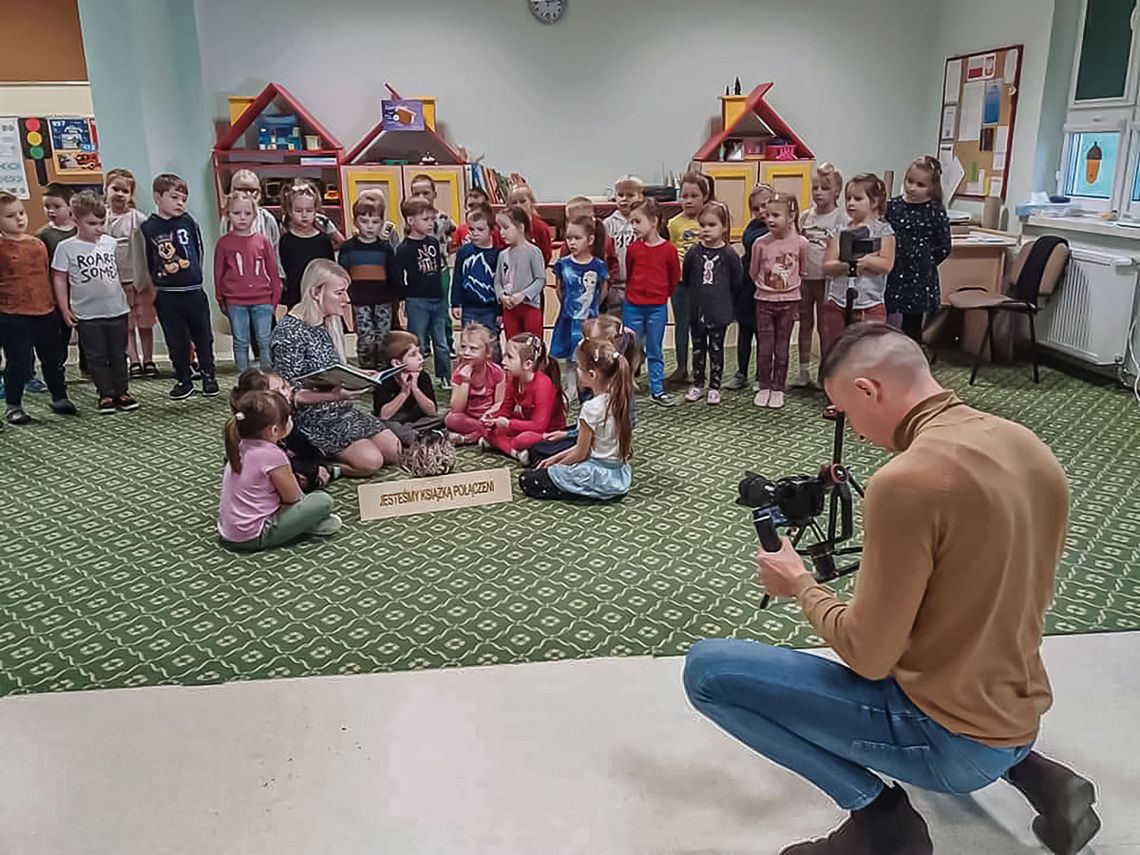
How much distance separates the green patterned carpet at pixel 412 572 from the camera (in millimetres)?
2850

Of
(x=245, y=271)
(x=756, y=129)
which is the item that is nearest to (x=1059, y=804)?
(x=245, y=271)

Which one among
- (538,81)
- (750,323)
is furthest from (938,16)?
(750,323)

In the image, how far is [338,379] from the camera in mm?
4188

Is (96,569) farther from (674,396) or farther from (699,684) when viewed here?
(674,396)

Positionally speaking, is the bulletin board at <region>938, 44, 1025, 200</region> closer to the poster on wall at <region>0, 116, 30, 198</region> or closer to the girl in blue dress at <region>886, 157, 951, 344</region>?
the girl in blue dress at <region>886, 157, 951, 344</region>

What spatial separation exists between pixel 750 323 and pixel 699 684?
3.97 meters

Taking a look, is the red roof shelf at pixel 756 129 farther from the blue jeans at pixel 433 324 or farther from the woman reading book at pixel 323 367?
the woman reading book at pixel 323 367

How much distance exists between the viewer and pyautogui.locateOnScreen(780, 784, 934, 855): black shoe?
1.76 m

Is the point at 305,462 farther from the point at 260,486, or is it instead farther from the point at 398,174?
the point at 398,174

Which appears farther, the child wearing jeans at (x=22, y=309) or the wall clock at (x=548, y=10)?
the wall clock at (x=548, y=10)

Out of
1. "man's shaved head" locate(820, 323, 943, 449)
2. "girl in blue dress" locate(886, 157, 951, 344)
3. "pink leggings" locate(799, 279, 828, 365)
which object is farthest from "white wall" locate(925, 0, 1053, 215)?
"man's shaved head" locate(820, 323, 943, 449)

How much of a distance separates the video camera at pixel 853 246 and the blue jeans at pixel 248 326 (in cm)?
320

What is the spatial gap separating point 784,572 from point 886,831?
52 centimetres

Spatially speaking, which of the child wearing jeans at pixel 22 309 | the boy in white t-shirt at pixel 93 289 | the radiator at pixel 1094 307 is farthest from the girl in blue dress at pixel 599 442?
the radiator at pixel 1094 307
